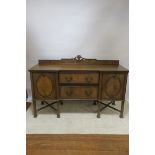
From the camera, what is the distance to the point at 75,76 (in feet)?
7.06

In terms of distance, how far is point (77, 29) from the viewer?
2.57 metres

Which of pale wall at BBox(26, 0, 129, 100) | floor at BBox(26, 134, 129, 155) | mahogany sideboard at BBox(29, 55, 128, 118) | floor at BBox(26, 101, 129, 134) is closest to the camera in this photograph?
floor at BBox(26, 134, 129, 155)

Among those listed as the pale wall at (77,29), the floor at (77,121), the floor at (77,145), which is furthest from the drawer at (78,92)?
the floor at (77,145)

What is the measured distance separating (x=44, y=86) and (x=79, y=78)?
42 cm

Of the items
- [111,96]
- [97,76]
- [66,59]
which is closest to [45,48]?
[66,59]

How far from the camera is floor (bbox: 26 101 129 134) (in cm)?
194

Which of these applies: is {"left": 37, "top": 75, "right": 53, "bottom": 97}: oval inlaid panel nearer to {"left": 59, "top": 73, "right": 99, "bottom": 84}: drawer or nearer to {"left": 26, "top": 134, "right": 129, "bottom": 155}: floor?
{"left": 59, "top": 73, "right": 99, "bottom": 84}: drawer

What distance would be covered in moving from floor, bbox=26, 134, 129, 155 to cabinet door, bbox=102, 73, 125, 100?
1.54m

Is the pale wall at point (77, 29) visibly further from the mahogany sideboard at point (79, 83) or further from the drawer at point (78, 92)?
the drawer at point (78, 92)

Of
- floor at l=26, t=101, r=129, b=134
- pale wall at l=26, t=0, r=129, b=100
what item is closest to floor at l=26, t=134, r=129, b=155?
floor at l=26, t=101, r=129, b=134

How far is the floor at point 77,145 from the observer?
0.56 m

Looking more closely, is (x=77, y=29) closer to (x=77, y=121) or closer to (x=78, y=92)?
(x=78, y=92)
